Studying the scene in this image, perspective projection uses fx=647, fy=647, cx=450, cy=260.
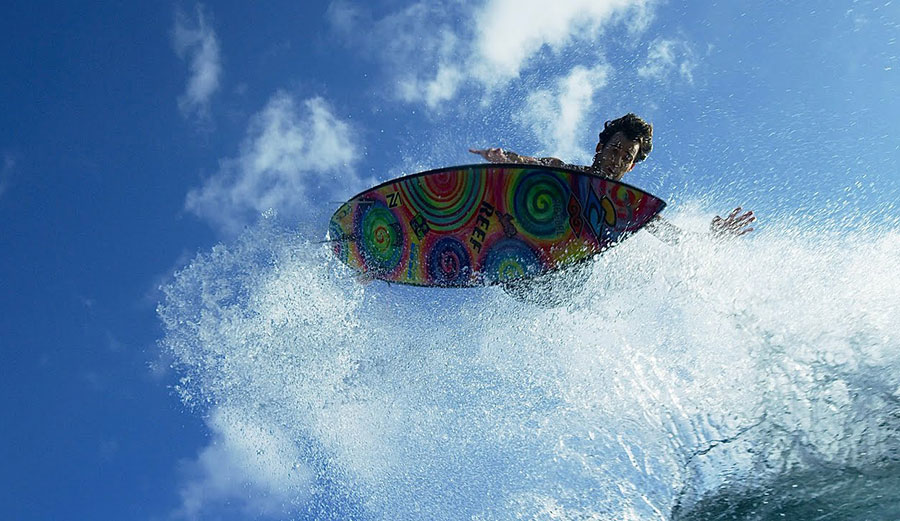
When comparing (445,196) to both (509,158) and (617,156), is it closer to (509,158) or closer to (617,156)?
(509,158)

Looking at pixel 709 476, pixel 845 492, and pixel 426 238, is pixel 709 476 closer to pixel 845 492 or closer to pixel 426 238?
pixel 845 492

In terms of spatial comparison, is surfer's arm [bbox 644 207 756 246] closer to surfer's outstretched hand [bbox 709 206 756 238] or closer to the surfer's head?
surfer's outstretched hand [bbox 709 206 756 238]

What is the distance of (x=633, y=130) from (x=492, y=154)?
6.19 feet

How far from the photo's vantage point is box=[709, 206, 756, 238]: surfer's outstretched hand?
6.18 meters

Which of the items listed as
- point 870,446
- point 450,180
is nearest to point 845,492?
point 870,446

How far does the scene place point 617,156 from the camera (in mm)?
7391

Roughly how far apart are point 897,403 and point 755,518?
3.72ft

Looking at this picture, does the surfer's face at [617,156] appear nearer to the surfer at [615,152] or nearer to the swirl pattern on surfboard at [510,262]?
the surfer at [615,152]

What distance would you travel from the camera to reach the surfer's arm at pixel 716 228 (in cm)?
619

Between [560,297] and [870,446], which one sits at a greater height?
[560,297]

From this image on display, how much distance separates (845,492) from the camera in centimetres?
390

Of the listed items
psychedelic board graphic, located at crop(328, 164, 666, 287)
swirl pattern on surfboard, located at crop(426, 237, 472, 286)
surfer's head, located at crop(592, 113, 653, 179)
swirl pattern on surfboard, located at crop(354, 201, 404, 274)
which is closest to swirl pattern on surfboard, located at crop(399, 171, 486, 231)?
psychedelic board graphic, located at crop(328, 164, 666, 287)

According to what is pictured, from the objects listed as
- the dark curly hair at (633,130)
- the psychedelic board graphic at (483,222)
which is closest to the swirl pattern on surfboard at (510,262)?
the psychedelic board graphic at (483,222)

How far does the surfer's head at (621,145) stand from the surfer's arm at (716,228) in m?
1.22
